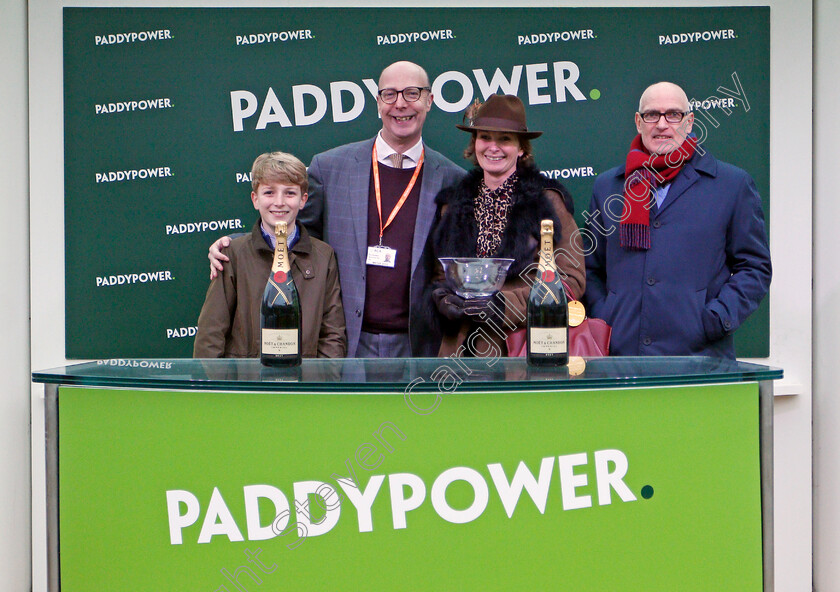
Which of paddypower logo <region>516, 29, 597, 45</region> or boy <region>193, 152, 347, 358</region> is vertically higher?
paddypower logo <region>516, 29, 597, 45</region>

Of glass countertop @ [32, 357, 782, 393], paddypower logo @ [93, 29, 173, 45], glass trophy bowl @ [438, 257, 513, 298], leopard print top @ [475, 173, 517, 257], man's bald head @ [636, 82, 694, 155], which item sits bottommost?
glass countertop @ [32, 357, 782, 393]

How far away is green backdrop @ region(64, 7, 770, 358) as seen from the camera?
3072mm

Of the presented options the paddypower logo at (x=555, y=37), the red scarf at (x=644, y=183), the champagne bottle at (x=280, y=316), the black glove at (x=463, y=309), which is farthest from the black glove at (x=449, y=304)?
the paddypower logo at (x=555, y=37)

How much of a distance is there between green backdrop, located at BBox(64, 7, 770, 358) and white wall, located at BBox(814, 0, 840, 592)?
239mm

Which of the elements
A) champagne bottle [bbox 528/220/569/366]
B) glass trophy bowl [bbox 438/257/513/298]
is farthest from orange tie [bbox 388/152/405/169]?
champagne bottle [bbox 528/220/569/366]

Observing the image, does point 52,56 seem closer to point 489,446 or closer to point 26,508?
point 26,508

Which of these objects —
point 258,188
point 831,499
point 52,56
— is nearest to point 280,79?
point 258,188

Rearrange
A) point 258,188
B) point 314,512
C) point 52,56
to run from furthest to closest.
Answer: point 52,56 < point 258,188 < point 314,512

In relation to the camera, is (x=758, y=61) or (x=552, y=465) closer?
(x=552, y=465)

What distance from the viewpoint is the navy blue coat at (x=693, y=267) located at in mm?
2691

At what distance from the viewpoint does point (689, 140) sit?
2748mm

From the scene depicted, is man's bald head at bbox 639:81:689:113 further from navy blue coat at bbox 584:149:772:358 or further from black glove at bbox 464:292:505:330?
black glove at bbox 464:292:505:330

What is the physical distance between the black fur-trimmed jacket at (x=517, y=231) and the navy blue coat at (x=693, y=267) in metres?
0.25

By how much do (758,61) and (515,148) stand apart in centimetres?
127
